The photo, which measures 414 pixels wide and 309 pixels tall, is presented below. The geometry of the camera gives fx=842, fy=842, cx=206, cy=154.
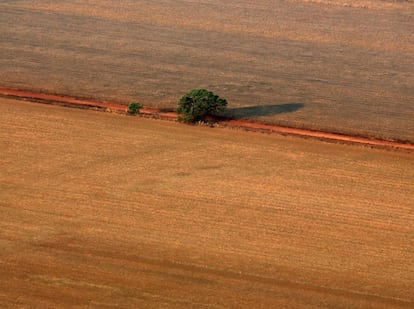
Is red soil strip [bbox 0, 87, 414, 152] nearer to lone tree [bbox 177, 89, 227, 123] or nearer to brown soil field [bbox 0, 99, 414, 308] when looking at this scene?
lone tree [bbox 177, 89, 227, 123]

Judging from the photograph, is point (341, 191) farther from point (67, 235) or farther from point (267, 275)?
point (67, 235)

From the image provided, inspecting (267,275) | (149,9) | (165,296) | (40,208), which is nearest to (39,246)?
(40,208)

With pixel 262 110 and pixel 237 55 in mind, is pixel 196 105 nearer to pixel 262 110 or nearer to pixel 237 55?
pixel 262 110

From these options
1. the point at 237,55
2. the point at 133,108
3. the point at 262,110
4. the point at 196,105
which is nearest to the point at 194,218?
the point at 196,105

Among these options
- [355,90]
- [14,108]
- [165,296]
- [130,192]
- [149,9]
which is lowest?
[165,296]

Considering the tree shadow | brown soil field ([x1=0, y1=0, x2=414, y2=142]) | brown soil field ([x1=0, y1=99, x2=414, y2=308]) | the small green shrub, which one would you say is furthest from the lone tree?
brown soil field ([x1=0, y1=0, x2=414, y2=142])

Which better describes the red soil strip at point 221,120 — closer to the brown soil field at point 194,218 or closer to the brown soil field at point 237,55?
the brown soil field at point 237,55
